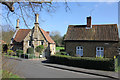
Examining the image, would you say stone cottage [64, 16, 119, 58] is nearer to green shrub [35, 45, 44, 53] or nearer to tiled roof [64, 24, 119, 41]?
tiled roof [64, 24, 119, 41]

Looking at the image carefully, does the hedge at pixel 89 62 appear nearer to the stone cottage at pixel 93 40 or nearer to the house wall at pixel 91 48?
the house wall at pixel 91 48

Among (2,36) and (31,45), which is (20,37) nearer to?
(31,45)

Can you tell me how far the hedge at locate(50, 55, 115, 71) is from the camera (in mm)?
→ 13883

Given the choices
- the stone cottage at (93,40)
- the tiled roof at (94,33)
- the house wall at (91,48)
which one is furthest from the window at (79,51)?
the tiled roof at (94,33)

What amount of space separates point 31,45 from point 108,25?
17.1 m

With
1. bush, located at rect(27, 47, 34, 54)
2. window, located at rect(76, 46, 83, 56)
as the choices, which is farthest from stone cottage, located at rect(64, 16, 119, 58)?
bush, located at rect(27, 47, 34, 54)

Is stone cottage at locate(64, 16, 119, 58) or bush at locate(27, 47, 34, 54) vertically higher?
stone cottage at locate(64, 16, 119, 58)

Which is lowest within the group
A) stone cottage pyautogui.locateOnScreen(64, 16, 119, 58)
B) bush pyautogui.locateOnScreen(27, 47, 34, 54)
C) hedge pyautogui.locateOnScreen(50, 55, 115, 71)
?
hedge pyautogui.locateOnScreen(50, 55, 115, 71)

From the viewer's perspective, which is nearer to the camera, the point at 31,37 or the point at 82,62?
the point at 82,62

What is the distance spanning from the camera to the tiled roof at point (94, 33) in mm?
21938

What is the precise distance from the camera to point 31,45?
1184 inches

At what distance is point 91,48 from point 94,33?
9.87 ft

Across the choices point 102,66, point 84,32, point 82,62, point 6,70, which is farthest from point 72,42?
point 6,70

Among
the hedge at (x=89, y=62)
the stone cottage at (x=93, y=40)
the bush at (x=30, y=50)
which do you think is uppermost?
the stone cottage at (x=93, y=40)
